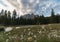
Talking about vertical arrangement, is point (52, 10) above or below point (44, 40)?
above

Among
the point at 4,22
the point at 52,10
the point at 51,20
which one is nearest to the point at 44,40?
the point at 51,20

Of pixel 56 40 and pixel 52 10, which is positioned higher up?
pixel 52 10

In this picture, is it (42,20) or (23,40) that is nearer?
(23,40)

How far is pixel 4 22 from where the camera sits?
510ft

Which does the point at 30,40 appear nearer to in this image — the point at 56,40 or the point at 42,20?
the point at 56,40

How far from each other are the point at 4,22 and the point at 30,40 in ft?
454

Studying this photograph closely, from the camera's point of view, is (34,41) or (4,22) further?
(4,22)

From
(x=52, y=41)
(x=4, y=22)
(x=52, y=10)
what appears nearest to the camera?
(x=52, y=41)

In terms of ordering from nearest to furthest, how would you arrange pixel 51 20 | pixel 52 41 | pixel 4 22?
pixel 52 41, pixel 51 20, pixel 4 22

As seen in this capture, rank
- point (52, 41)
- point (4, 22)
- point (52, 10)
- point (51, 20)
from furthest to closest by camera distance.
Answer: point (52, 10) < point (4, 22) < point (51, 20) < point (52, 41)

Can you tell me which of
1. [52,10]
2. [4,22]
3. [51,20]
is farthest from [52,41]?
[52,10]

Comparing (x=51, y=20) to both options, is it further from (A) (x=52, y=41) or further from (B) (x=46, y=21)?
(A) (x=52, y=41)

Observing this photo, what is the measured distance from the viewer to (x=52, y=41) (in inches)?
722

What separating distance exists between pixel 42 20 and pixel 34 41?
411 feet
